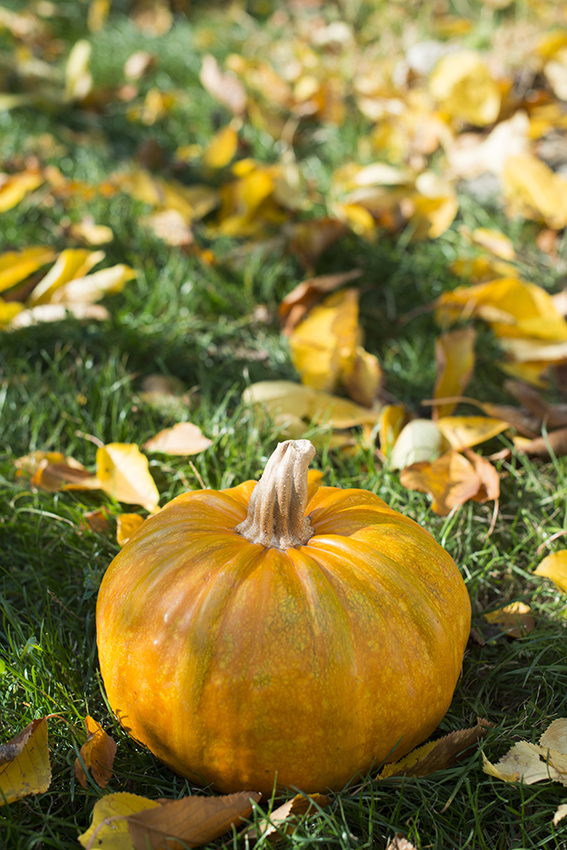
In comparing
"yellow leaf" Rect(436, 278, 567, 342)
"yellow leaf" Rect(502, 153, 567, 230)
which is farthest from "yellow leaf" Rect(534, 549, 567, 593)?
"yellow leaf" Rect(502, 153, 567, 230)

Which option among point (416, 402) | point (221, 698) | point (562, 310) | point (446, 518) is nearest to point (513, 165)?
point (562, 310)

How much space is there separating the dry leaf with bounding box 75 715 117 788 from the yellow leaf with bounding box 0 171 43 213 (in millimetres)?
2517

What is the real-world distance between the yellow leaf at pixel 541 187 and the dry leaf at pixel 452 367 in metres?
1.24

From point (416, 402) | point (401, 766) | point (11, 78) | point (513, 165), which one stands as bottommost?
point (416, 402)

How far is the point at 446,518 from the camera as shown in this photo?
1.97 m

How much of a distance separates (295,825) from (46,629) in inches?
30.1

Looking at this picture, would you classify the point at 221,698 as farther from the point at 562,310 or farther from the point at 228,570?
the point at 562,310

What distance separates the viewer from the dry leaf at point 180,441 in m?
2.03

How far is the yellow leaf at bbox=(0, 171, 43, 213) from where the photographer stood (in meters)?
3.18

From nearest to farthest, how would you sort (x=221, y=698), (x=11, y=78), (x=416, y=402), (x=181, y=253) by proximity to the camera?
1. (x=221, y=698)
2. (x=416, y=402)
3. (x=181, y=253)
4. (x=11, y=78)

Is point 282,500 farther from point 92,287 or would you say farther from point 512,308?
point 512,308

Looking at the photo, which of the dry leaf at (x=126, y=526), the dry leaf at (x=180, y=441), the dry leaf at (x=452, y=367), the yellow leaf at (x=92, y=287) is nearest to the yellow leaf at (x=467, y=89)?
the dry leaf at (x=452, y=367)

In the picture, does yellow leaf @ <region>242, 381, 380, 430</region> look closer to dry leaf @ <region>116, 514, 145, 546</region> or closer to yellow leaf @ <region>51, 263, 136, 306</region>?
dry leaf @ <region>116, 514, 145, 546</region>

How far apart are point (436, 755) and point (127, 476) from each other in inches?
40.6
